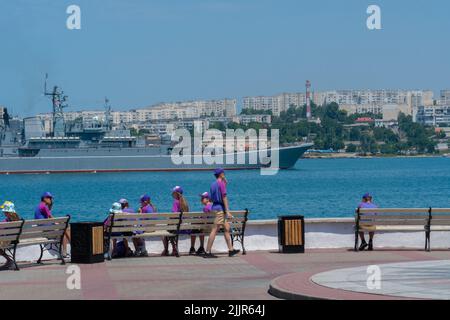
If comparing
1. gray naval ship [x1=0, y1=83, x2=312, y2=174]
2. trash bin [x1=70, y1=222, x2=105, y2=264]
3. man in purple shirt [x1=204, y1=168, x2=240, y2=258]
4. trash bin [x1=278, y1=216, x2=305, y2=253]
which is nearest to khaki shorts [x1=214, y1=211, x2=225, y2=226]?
man in purple shirt [x1=204, y1=168, x2=240, y2=258]

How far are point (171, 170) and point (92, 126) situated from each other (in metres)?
11.2

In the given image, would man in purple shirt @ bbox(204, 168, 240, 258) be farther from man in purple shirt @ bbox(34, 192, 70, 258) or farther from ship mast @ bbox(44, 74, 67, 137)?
ship mast @ bbox(44, 74, 67, 137)

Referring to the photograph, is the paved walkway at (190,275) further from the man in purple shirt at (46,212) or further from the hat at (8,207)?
the hat at (8,207)

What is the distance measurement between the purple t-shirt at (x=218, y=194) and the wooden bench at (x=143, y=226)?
1.98 ft

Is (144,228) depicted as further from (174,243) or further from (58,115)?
(58,115)

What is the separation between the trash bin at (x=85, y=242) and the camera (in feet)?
49.4

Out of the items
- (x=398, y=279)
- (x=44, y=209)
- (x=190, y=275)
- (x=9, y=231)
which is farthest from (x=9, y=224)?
(x=398, y=279)

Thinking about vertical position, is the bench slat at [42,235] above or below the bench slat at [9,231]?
below

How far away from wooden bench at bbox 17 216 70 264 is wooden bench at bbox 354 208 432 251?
4.75m

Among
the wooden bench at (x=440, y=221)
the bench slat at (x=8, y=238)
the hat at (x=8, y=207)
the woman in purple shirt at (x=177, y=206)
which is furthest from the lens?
the wooden bench at (x=440, y=221)

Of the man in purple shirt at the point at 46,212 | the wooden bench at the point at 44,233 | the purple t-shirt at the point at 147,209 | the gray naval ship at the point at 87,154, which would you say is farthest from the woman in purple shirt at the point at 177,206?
the gray naval ship at the point at 87,154

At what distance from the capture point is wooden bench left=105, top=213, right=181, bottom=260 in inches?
622

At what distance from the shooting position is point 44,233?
15.2 m
